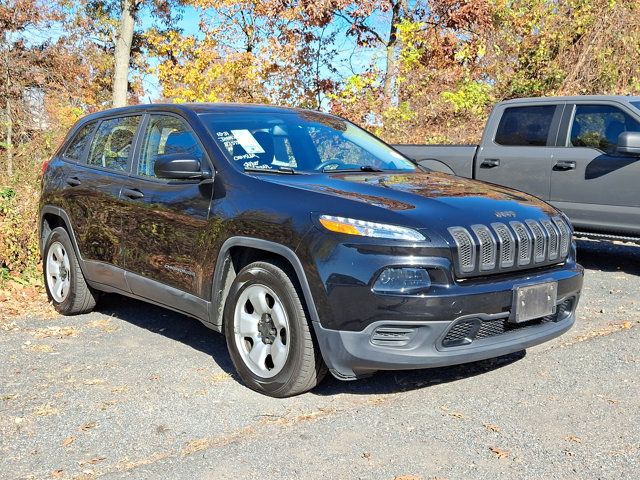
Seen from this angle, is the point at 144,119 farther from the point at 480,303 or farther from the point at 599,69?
the point at 599,69

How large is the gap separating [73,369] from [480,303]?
8.68 ft

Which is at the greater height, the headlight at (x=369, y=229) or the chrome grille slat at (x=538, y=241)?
the headlight at (x=369, y=229)

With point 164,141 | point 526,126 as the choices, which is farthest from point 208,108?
point 526,126

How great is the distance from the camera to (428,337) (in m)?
3.68

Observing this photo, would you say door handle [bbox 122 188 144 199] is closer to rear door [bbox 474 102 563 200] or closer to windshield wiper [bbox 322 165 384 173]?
windshield wiper [bbox 322 165 384 173]

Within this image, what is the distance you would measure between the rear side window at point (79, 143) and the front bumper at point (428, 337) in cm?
323

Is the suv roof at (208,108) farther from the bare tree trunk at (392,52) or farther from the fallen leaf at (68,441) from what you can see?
the bare tree trunk at (392,52)

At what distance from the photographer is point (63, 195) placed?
597cm

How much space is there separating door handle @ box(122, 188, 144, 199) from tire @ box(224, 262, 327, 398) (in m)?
1.17

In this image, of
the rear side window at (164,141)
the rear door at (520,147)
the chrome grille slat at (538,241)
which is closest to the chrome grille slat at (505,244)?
the chrome grille slat at (538,241)

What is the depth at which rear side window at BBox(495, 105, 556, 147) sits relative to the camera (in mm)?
8250

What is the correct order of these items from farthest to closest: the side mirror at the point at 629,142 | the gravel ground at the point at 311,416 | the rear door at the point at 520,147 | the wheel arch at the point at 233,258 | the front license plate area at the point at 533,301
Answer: the rear door at the point at 520,147 → the side mirror at the point at 629,142 → the wheel arch at the point at 233,258 → the front license plate area at the point at 533,301 → the gravel ground at the point at 311,416

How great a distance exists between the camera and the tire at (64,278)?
19.4 ft

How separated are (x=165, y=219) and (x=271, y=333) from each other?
3.87 ft
